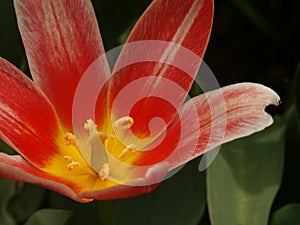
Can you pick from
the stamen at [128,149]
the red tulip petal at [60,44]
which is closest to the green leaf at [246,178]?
the stamen at [128,149]

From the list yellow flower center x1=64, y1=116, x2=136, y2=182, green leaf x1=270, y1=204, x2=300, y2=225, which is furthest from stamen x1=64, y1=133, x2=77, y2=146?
green leaf x1=270, y1=204, x2=300, y2=225

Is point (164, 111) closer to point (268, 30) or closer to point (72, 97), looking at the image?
point (72, 97)

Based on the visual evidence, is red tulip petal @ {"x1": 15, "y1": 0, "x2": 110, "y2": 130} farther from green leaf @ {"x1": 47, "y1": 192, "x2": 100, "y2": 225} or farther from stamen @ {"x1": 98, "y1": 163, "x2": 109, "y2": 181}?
green leaf @ {"x1": 47, "y1": 192, "x2": 100, "y2": 225}

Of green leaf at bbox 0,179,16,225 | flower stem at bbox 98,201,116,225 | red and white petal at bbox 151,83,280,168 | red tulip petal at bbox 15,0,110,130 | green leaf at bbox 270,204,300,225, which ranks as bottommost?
green leaf at bbox 270,204,300,225

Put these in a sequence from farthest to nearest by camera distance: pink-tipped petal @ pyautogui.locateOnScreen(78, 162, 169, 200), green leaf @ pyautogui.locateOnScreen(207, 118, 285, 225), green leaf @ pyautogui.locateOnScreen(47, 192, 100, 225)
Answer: green leaf @ pyautogui.locateOnScreen(47, 192, 100, 225)
green leaf @ pyautogui.locateOnScreen(207, 118, 285, 225)
pink-tipped petal @ pyautogui.locateOnScreen(78, 162, 169, 200)

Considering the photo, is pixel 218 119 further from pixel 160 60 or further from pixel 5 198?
pixel 5 198

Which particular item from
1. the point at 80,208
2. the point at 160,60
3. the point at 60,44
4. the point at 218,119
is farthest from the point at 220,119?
the point at 80,208

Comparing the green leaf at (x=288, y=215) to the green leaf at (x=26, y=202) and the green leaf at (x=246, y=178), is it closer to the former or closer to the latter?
the green leaf at (x=246, y=178)
